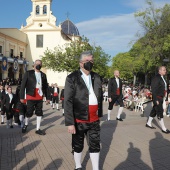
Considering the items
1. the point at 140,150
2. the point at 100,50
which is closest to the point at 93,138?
the point at 140,150

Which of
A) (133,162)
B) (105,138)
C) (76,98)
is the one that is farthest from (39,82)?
(133,162)

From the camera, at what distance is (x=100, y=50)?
107 ft

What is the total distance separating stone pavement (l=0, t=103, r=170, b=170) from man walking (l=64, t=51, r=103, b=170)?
0.63 metres

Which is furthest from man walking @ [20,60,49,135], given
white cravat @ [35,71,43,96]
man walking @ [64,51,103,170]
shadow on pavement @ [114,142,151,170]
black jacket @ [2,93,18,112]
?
man walking @ [64,51,103,170]

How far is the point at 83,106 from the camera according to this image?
3721mm

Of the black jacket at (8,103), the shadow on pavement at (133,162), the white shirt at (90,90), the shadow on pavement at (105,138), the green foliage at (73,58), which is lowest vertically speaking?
the shadow on pavement at (133,162)

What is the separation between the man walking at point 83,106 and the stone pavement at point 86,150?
0.63 meters

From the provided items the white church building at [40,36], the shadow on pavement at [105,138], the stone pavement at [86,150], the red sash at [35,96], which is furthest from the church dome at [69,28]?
the stone pavement at [86,150]

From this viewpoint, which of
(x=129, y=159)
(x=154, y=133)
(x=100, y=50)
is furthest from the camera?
(x=100, y=50)

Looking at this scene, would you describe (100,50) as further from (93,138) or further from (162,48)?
(93,138)

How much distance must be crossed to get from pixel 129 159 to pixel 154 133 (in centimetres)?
240

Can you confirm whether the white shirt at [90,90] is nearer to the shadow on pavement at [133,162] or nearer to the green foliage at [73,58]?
the shadow on pavement at [133,162]

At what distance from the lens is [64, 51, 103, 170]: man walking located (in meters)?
3.71

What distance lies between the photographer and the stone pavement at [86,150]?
4.27 m
